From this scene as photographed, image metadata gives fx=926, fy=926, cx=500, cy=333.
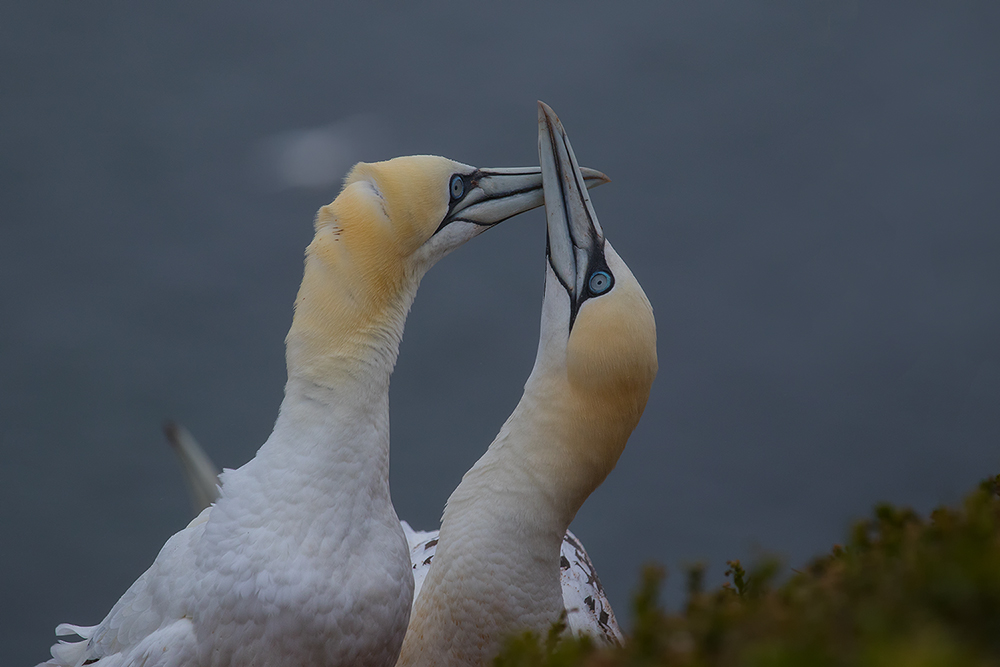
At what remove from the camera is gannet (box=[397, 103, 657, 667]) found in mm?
2037

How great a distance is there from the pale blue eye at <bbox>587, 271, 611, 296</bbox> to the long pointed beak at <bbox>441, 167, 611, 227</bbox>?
257 mm

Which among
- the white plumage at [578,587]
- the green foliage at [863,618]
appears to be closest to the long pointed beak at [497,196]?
the white plumage at [578,587]

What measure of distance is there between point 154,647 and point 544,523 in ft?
2.78

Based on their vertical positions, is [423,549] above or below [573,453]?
above

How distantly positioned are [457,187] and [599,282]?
394mm

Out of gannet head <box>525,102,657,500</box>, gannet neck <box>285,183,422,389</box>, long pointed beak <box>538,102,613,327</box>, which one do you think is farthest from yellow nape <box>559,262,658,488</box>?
gannet neck <box>285,183,422,389</box>

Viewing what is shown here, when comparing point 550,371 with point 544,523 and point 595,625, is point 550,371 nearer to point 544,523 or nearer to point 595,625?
point 544,523

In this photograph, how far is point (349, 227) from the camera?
1.94m

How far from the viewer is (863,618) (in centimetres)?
65

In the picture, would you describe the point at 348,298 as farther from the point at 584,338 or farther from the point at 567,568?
the point at 567,568

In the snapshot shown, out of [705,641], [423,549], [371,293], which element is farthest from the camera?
[423,549]

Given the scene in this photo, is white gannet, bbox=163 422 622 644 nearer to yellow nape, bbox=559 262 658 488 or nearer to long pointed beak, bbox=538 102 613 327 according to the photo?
yellow nape, bbox=559 262 658 488

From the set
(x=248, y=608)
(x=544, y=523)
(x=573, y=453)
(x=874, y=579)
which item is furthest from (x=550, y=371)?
(x=874, y=579)

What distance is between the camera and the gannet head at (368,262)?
1.90m
